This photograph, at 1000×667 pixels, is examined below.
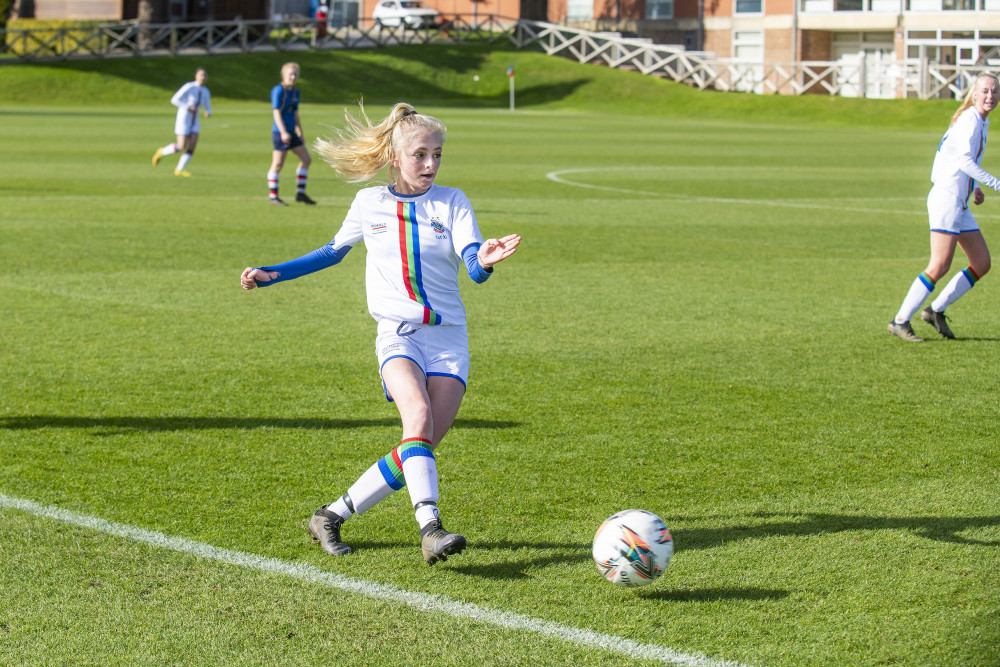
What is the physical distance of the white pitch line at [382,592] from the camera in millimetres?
4270

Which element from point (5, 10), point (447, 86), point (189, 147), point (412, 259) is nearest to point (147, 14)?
point (5, 10)

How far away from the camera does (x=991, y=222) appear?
59.0 feet

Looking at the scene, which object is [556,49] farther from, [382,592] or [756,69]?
[382,592]

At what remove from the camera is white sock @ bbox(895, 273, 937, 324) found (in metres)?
9.89

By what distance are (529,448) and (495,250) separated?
219cm

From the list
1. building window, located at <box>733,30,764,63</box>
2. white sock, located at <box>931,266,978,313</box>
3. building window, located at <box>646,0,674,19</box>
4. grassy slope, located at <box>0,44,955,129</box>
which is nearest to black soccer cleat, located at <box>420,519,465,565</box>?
white sock, located at <box>931,266,978,313</box>

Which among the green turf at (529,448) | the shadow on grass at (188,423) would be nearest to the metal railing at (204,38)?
the green turf at (529,448)

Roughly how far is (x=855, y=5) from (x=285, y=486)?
202ft

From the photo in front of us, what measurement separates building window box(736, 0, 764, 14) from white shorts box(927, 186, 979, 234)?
2319 inches

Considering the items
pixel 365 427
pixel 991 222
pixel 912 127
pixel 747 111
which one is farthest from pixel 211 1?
Result: pixel 365 427

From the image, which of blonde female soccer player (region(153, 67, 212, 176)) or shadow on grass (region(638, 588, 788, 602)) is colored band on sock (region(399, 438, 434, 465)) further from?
blonde female soccer player (region(153, 67, 212, 176))

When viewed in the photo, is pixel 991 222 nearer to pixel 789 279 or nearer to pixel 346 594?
pixel 789 279

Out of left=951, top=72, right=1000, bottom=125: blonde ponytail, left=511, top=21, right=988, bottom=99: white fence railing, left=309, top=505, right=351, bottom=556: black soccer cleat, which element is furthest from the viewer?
left=511, top=21, right=988, bottom=99: white fence railing

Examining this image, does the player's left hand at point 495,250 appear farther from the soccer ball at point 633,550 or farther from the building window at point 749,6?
the building window at point 749,6
